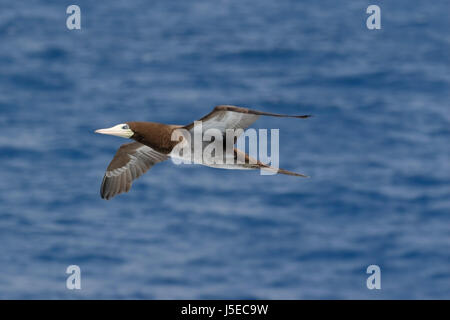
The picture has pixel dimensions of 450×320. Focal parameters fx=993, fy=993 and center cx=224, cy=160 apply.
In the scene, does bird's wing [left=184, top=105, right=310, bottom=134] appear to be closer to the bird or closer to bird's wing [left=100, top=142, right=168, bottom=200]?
the bird

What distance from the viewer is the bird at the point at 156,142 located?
37.6 feet

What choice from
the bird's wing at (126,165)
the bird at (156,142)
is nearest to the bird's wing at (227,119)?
the bird at (156,142)

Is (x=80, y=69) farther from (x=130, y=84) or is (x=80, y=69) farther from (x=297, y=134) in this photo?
(x=297, y=134)

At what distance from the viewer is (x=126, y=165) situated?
1453 centimetres

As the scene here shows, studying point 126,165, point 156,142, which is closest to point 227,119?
point 156,142

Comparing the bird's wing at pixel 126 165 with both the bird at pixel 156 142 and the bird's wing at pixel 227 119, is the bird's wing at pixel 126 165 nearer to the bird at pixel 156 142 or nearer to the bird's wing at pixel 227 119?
the bird at pixel 156 142

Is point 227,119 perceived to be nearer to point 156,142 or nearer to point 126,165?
point 156,142

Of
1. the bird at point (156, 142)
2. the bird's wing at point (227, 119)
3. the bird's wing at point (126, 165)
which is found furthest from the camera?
the bird's wing at point (126, 165)

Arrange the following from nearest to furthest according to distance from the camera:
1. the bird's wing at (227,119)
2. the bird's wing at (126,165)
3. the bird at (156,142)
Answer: the bird's wing at (227,119)
the bird at (156,142)
the bird's wing at (126,165)

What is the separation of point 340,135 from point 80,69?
11274 mm

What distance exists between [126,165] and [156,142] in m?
2.22

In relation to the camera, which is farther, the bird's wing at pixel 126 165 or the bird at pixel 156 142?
the bird's wing at pixel 126 165

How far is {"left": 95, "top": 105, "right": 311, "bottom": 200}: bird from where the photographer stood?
11461mm

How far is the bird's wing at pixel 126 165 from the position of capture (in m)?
14.5
